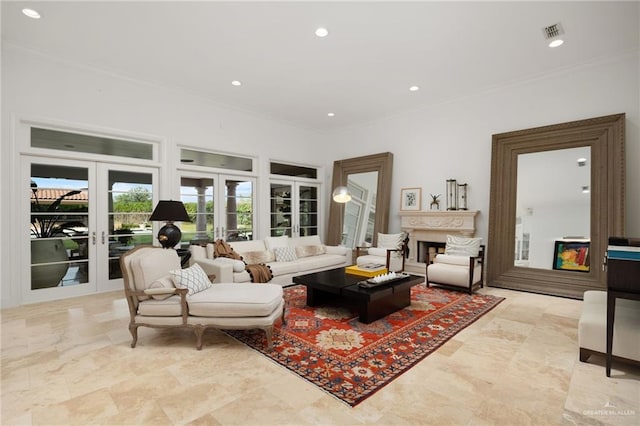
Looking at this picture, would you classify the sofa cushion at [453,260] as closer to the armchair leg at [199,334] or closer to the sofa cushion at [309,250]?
the sofa cushion at [309,250]

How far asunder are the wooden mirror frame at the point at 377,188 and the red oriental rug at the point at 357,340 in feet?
9.00

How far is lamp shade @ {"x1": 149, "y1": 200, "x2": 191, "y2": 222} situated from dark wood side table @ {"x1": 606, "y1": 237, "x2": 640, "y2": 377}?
4796 mm

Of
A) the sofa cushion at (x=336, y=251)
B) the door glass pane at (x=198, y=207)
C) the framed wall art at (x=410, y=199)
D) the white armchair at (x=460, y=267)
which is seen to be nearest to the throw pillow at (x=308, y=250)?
the sofa cushion at (x=336, y=251)

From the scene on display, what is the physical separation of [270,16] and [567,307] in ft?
17.3

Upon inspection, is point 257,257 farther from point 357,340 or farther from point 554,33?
point 554,33

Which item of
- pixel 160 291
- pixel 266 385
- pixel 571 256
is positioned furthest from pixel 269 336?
pixel 571 256

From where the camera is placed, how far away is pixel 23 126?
4.20 metres

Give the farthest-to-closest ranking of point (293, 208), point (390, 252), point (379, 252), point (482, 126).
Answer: point (293, 208) < point (379, 252) < point (390, 252) < point (482, 126)

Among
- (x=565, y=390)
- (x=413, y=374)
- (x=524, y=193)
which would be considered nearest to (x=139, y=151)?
(x=413, y=374)

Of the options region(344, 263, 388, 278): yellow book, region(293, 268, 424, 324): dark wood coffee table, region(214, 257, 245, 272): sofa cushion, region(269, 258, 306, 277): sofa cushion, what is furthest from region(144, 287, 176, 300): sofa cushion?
region(344, 263, 388, 278): yellow book

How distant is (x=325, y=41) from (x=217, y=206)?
372 cm

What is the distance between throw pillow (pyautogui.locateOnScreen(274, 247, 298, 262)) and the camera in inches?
218

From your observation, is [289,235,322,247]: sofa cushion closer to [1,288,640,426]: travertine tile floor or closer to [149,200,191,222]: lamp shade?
[149,200,191,222]: lamp shade

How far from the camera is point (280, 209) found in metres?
7.39
